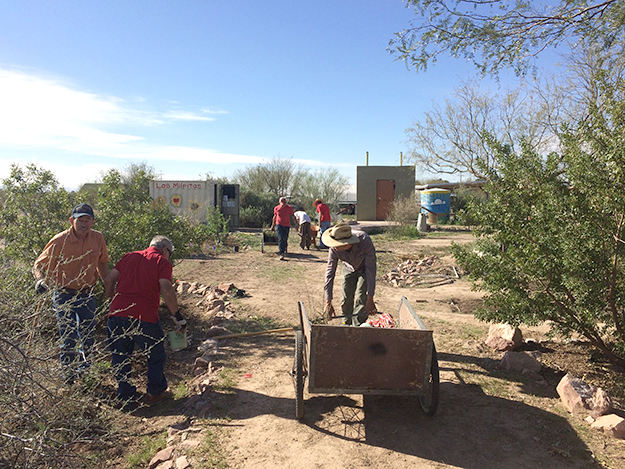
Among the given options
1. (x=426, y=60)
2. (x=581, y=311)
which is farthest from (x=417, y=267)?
(x=581, y=311)

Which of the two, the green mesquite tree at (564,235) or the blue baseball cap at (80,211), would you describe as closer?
the green mesquite tree at (564,235)

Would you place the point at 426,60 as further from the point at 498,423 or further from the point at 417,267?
the point at 417,267

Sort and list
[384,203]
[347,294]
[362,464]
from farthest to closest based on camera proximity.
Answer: [384,203], [347,294], [362,464]

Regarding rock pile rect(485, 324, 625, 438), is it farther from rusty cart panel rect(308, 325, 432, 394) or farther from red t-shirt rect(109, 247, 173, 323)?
red t-shirt rect(109, 247, 173, 323)

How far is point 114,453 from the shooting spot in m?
3.50

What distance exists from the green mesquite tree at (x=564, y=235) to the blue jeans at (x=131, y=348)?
327 cm

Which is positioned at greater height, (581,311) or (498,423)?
(581,311)

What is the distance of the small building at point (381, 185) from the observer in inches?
1033

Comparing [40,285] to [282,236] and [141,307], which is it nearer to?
[141,307]

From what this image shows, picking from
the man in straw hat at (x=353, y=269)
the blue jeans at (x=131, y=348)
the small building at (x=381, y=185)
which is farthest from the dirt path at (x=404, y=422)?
the small building at (x=381, y=185)

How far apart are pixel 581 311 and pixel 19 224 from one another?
633cm

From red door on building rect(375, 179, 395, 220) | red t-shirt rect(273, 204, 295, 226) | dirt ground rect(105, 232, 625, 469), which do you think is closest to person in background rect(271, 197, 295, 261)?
red t-shirt rect(273, 204, 295, 226)

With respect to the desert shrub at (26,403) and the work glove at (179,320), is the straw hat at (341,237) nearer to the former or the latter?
the work glove at (179,320)

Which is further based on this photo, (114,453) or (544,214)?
(544,214)
